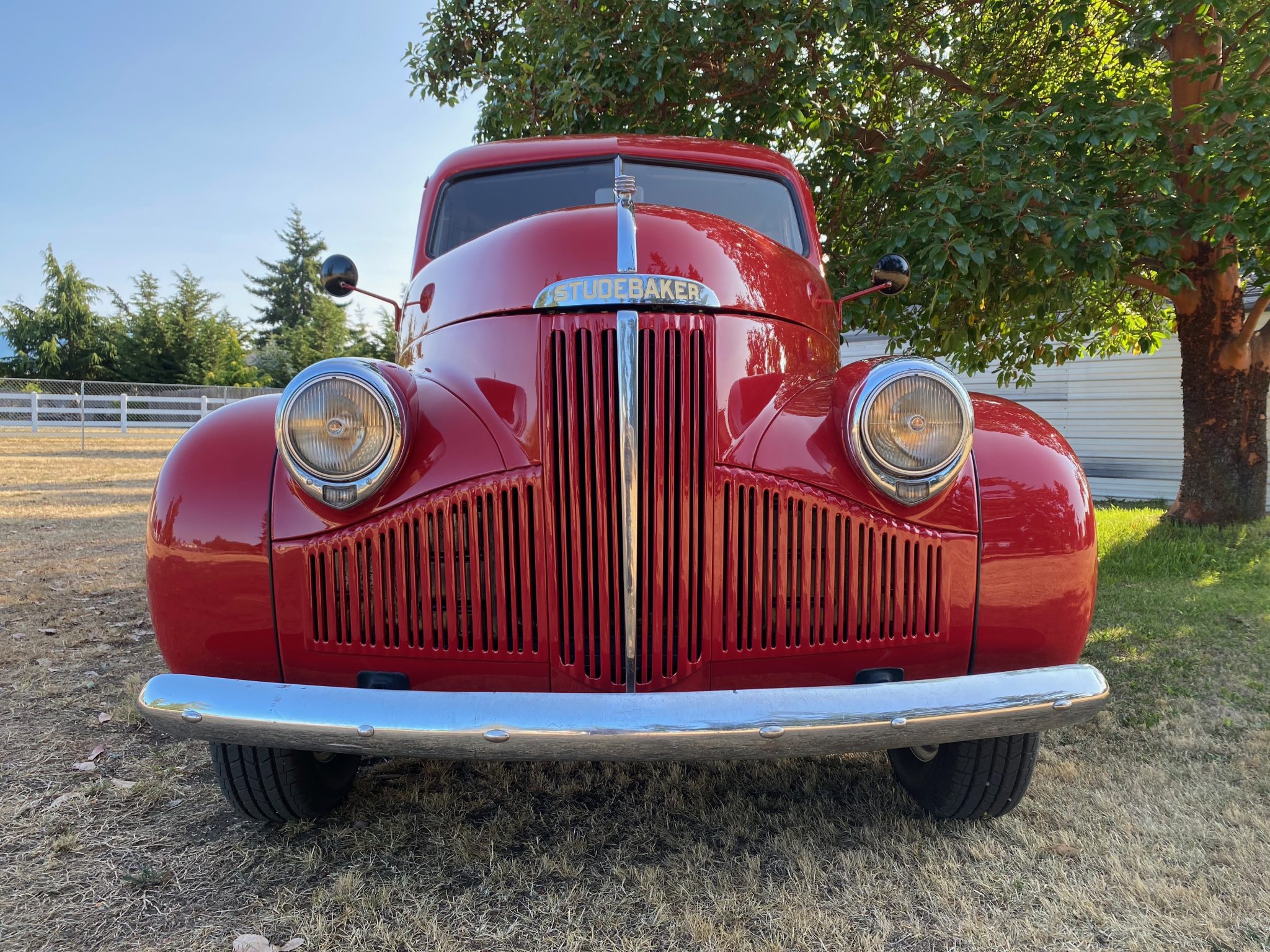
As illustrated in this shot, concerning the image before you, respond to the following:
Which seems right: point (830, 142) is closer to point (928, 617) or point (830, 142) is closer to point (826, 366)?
point (826, 366)

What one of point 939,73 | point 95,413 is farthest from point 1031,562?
point 95,413

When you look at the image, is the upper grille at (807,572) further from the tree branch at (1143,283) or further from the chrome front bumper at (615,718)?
the tree branch at (1143,283)

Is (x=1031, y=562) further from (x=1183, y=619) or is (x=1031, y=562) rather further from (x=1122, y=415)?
(x=1122, y=415)

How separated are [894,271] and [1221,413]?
5.00 m

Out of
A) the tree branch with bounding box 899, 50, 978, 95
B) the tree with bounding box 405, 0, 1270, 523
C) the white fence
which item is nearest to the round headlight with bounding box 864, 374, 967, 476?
the tree with bounding box 405, 0, 1270, 523

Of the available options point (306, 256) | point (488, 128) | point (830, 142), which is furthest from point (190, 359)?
point (830, 142)

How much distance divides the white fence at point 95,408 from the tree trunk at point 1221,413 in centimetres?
1752

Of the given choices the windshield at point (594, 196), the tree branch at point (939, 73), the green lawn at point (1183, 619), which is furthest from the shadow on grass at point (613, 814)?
the tree branch at point (939, 73)

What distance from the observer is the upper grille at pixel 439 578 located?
1680 mm

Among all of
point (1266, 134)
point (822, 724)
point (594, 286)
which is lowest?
point (822, 724)

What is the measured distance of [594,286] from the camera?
5.74ft

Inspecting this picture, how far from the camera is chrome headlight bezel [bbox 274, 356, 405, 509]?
167 centimetres

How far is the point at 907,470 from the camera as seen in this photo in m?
1.71

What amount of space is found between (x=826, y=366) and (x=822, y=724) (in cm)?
128
